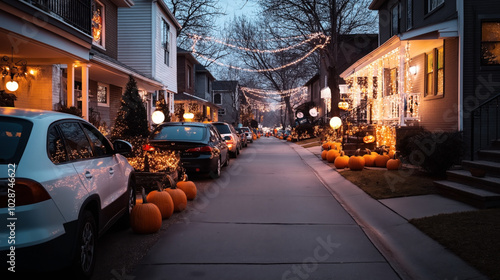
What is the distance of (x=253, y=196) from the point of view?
31.6 feet

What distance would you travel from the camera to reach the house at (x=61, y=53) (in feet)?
31.5

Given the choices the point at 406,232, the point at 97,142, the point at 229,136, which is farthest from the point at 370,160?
the point at 97,142

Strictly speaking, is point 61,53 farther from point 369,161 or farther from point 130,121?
point 369,161

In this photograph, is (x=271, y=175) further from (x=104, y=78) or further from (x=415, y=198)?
(x=104, y=78)

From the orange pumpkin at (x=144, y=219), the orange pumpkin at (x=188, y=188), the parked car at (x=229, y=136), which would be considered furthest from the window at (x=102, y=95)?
the orange pumpkin at (x=144, y=219)

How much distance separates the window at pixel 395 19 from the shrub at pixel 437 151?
35.3ft

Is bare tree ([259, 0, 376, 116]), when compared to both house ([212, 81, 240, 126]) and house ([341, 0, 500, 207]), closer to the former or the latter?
house ([341, 0, 500, 207])

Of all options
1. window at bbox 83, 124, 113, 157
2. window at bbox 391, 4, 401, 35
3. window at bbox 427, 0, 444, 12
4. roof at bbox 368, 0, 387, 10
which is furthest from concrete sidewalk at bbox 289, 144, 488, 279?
roof at bbox 368, 0, 387, 10

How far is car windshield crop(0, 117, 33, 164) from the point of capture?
11.5 ft

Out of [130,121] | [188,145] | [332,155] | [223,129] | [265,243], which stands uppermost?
[130,121]

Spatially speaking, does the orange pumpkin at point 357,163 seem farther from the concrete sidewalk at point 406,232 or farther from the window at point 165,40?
the window at point 165,40

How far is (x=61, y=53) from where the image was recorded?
11.8 meters

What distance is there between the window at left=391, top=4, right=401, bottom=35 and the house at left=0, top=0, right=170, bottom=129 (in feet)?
38.7

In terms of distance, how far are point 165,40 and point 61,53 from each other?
45.1 feet
